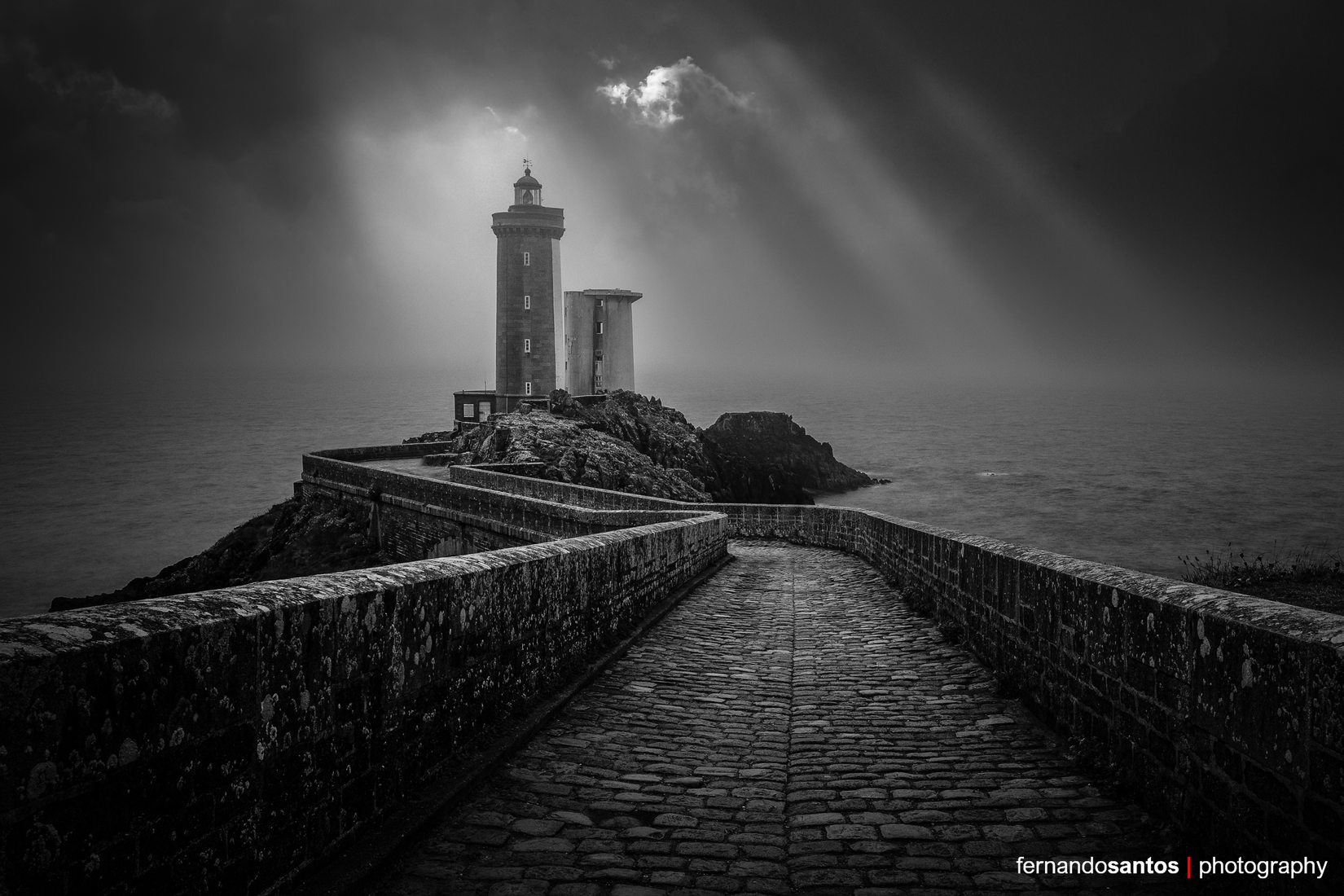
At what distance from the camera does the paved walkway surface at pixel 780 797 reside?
3.56m

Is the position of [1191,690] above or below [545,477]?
below

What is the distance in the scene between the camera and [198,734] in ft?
9.37

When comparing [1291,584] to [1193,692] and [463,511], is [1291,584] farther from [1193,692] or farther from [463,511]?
[463,511]

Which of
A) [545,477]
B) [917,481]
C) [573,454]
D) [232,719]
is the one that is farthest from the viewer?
[917,481]

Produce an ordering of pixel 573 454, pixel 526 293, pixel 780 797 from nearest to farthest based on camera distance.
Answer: pixel 780 797
pixel 573 454
pixel 526 293

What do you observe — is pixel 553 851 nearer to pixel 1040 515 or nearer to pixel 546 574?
pixel 546 574

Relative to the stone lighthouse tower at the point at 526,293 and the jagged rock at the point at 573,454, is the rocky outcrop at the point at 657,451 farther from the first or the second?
the stone lighthouse tower at the point at 526,293

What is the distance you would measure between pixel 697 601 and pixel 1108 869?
7843 mm

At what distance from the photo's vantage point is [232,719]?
3008 millimetres

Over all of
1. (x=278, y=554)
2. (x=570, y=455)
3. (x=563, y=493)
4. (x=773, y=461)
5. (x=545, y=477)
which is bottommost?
(x=278, y=554)

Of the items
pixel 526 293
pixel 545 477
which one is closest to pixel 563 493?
pixel 545 477

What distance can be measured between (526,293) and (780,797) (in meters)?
51.5

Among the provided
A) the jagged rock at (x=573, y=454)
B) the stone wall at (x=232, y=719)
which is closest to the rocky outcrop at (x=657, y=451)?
the jagged rock at (x=573, y=454)

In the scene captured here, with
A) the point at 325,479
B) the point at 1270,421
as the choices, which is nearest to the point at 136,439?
the point at 325,479
